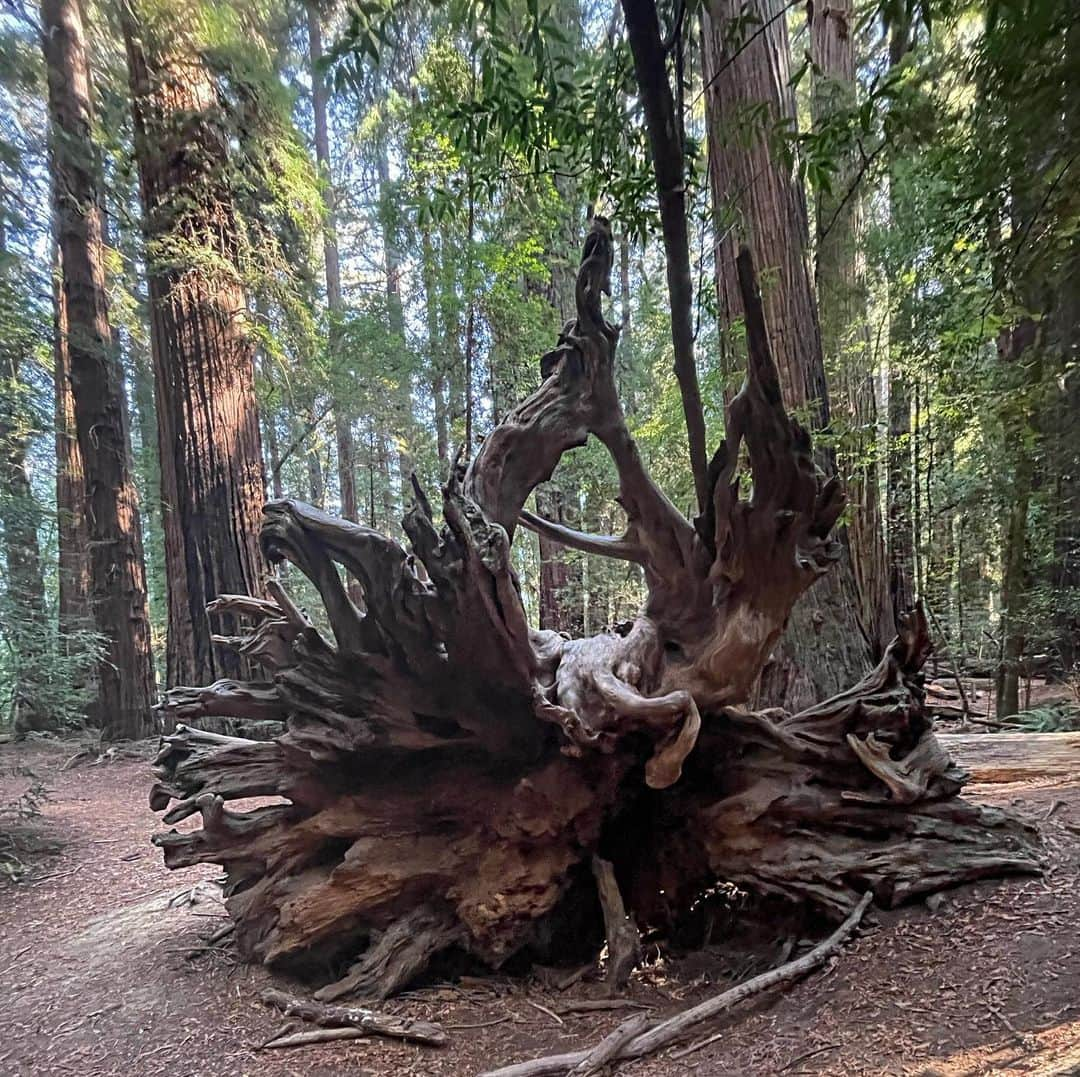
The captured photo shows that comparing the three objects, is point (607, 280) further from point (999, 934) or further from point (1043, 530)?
point (1043, 530)

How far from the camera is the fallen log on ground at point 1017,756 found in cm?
407

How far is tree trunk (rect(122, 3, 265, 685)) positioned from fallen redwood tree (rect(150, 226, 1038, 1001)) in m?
3.09

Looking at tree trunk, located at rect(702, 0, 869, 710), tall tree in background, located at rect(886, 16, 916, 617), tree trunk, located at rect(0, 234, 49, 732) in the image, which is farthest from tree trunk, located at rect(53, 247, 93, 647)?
tall tree in background, located at rect(886, 16, 916, 617)

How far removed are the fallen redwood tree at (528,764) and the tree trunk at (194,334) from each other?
3094mm

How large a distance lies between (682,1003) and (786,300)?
445 centimetres

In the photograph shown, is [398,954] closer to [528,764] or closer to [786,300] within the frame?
[528,764]

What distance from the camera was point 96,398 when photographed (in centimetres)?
772

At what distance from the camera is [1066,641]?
7480 mm

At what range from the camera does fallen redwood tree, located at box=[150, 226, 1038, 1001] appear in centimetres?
288

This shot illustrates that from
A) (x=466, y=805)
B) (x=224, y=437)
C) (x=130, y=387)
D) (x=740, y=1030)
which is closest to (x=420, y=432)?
(x=224, y=437)

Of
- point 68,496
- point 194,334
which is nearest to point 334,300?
point 68,496

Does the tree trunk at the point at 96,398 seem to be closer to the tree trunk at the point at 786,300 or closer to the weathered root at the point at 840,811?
→ the tree trunk at the point at 786,300

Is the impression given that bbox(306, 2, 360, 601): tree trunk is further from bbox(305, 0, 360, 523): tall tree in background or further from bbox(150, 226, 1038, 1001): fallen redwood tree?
bbox(150, 226, 1038, 1001): fallen redwood tree

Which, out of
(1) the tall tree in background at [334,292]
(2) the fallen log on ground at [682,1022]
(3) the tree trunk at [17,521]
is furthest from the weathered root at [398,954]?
(1) the tall tree in background at [334,292]
